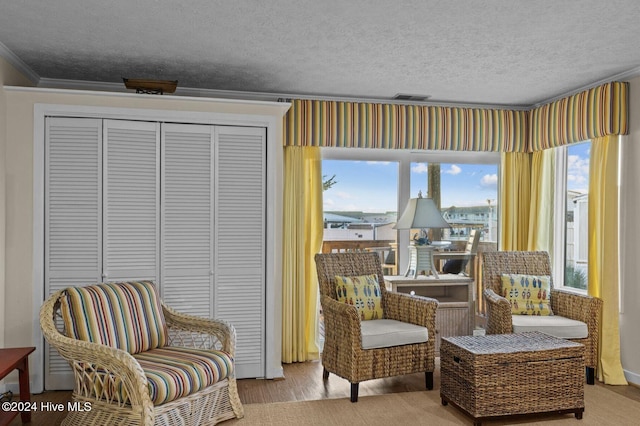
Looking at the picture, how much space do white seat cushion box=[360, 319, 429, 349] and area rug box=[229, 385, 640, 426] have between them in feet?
1.32

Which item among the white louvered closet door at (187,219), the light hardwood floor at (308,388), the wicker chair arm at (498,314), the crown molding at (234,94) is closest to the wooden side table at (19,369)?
the light hardwood floor at (308,388)

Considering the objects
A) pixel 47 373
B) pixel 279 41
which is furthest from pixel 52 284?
pixel 279 41

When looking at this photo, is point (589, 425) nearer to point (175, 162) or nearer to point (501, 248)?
point (501, 248)

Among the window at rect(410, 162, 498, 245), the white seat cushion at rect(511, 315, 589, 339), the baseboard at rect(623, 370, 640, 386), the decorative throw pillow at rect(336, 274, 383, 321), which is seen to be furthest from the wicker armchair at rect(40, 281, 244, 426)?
the baseboard at rect(623, 370, 640, 386)

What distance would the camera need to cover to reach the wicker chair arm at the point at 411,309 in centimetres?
404

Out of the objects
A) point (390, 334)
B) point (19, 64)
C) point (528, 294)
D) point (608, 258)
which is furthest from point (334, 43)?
point (608, 258)

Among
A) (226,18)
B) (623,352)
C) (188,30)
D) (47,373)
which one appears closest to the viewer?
(226,18)

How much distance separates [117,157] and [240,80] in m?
1.23

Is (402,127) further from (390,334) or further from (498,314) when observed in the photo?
(390,334)

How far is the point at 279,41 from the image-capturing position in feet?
11.8

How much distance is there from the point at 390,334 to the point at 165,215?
191 cm

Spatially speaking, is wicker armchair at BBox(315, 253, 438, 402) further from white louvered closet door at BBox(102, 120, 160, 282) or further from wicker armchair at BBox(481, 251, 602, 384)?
white louvered closet door at BBox(102, 120, 160, 282)

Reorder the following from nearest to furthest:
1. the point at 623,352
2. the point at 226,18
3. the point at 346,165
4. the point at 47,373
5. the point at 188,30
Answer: the point at 226,18, the point at 188,30, the point at 47,373, the point at 623,352, the point at 346,165

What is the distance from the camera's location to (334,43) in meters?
3.61
